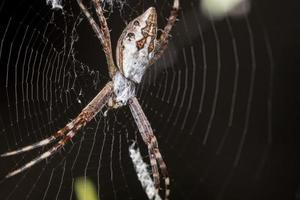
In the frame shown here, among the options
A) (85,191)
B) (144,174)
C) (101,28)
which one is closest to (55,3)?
(101,28)

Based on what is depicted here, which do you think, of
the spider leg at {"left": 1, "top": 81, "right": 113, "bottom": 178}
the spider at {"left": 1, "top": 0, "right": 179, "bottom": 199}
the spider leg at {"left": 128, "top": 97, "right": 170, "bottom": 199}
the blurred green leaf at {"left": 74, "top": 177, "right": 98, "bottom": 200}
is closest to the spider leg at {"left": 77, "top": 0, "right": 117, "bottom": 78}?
the spider at {"left": 1, "top": 0, "right": 179, "bottom": 199}

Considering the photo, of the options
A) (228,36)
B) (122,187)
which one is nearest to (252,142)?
(228,36)

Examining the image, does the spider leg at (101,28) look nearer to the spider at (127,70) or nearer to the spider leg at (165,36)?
the spider at (127,70)

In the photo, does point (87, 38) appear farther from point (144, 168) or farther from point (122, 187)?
point (122, 187)

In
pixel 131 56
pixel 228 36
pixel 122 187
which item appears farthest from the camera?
pixel 228 36

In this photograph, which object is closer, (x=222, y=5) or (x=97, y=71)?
(x=222, y=5)

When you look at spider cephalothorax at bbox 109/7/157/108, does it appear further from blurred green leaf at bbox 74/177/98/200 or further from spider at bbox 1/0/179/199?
blurred green leaf at bbox 74/177/98/200

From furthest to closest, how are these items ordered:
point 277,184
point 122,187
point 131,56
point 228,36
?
point 277,184, point 228,36, point 122,187, point 131,56

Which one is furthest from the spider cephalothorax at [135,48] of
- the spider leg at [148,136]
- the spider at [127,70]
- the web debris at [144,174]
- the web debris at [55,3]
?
the web debris at [144,174]
